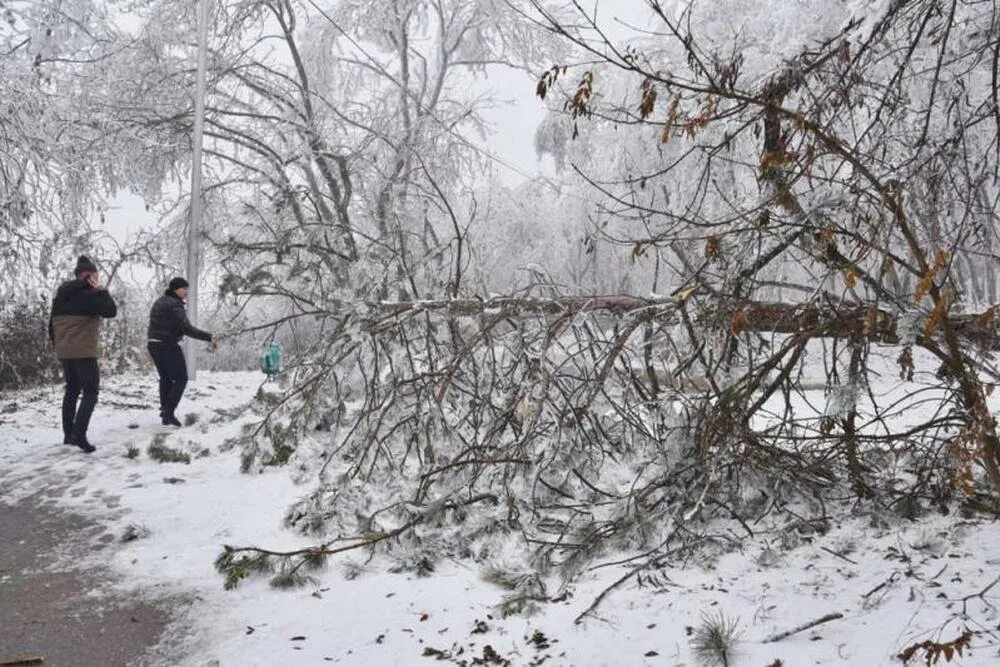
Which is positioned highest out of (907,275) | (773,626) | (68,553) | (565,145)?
(565,145)

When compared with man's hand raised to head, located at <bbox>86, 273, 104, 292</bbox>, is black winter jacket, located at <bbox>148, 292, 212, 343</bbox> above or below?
below

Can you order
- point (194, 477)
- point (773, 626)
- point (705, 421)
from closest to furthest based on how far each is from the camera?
point (773, 626)
point (705, 421)
point (194, 477)

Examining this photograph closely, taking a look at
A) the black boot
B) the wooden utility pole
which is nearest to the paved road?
the black boot

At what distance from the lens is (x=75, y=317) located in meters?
6.07

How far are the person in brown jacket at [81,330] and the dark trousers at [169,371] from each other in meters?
0.87

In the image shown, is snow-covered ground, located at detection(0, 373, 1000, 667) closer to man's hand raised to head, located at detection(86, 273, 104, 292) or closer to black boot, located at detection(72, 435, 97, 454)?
black boot, located at detection(72, 435, 97, 454)

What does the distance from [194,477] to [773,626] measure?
424 cm

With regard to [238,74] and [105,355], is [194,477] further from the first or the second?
[105,355]

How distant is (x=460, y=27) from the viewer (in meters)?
11.1

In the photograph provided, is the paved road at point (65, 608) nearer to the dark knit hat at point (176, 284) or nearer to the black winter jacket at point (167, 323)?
the black winter jacket at point (167, 323)

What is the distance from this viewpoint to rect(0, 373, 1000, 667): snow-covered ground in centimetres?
253

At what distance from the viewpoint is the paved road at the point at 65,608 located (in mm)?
2916

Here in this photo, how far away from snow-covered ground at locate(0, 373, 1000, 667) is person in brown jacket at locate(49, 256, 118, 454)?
8.13ft

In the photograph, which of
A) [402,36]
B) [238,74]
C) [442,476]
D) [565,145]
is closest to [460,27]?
[402,36]
